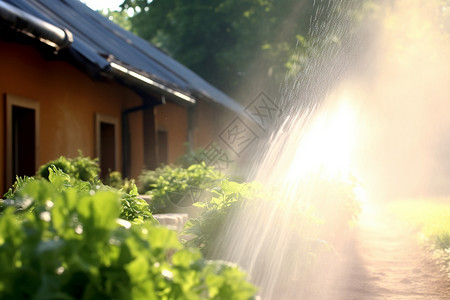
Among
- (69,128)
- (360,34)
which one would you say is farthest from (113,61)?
(360,34)

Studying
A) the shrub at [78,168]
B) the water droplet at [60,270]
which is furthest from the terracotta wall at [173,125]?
the water droplet at [60,270]

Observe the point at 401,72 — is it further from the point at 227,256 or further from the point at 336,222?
the point at 227,256

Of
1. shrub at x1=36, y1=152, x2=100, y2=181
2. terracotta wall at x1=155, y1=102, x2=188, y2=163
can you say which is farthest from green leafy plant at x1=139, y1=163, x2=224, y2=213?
terracotta wall at x1=155, y1=102, x2=188, y2=163

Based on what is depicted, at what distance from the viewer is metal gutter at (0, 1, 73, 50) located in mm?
5922

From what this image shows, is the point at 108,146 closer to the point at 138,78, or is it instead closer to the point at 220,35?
the point at 138,78

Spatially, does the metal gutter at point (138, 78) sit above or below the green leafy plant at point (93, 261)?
above

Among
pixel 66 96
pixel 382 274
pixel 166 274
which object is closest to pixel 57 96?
pixel 66 96

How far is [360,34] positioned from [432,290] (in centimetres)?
1568

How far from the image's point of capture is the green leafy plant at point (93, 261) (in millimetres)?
1681

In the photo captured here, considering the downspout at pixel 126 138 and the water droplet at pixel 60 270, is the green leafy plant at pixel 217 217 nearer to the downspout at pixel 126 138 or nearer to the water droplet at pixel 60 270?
the water droplet at pixel 60 270

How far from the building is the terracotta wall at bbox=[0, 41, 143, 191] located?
0.04ft

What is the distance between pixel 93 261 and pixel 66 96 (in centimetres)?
784

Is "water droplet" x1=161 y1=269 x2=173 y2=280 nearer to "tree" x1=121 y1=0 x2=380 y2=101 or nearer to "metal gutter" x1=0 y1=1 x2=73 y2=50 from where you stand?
"metal gutter" x1=0 y1=1 x2=73 y2=50

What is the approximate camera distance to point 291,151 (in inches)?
563
